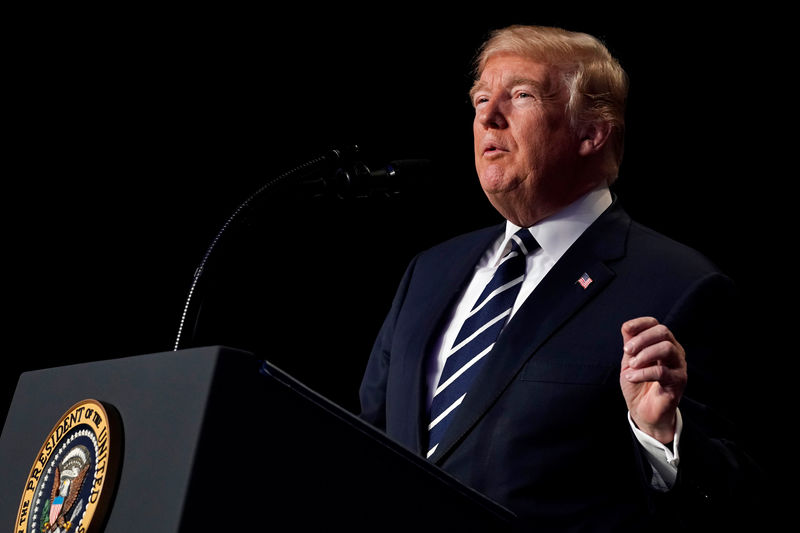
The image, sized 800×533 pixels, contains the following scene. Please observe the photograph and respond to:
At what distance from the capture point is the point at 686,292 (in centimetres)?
171

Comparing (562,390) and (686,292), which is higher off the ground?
(686,292)

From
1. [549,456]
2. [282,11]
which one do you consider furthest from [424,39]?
[549,456]

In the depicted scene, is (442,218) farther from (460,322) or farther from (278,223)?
(460,322)

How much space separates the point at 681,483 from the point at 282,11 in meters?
2.47

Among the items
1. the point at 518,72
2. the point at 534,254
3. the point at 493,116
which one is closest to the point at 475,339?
the point at 534,254

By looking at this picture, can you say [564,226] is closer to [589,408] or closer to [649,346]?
[589,408]

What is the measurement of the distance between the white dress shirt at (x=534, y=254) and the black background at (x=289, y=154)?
0.65m

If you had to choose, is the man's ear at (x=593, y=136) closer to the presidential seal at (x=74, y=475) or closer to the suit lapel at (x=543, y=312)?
the suit lapel at (x=543, y=312)

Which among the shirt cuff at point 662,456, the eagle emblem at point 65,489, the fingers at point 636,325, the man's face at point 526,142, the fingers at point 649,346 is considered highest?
the man's face at point 526,142

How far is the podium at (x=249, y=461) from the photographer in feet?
2.97

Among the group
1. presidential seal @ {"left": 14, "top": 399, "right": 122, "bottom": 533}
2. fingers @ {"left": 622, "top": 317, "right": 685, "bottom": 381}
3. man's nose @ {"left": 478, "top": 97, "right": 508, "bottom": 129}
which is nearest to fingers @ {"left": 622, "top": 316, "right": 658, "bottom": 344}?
fingers @ {"left": 622, "top": 317, "right": 685, "bottom": 381}

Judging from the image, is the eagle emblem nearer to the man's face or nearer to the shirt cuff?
the shirt cuff

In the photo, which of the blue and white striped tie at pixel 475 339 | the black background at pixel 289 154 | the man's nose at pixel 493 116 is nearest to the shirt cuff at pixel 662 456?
the blue and white striped tie at pixel 475 339

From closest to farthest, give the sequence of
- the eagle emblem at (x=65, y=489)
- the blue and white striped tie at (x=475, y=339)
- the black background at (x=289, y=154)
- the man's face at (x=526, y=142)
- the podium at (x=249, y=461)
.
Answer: the podium at (x=249, y=461) → the eagle emblem at (x=65, y=489) → the blue and white striped tie at (x=475, y=339) → the man's face at (x=526, y=142) → the black background at (x=289, y=154)
